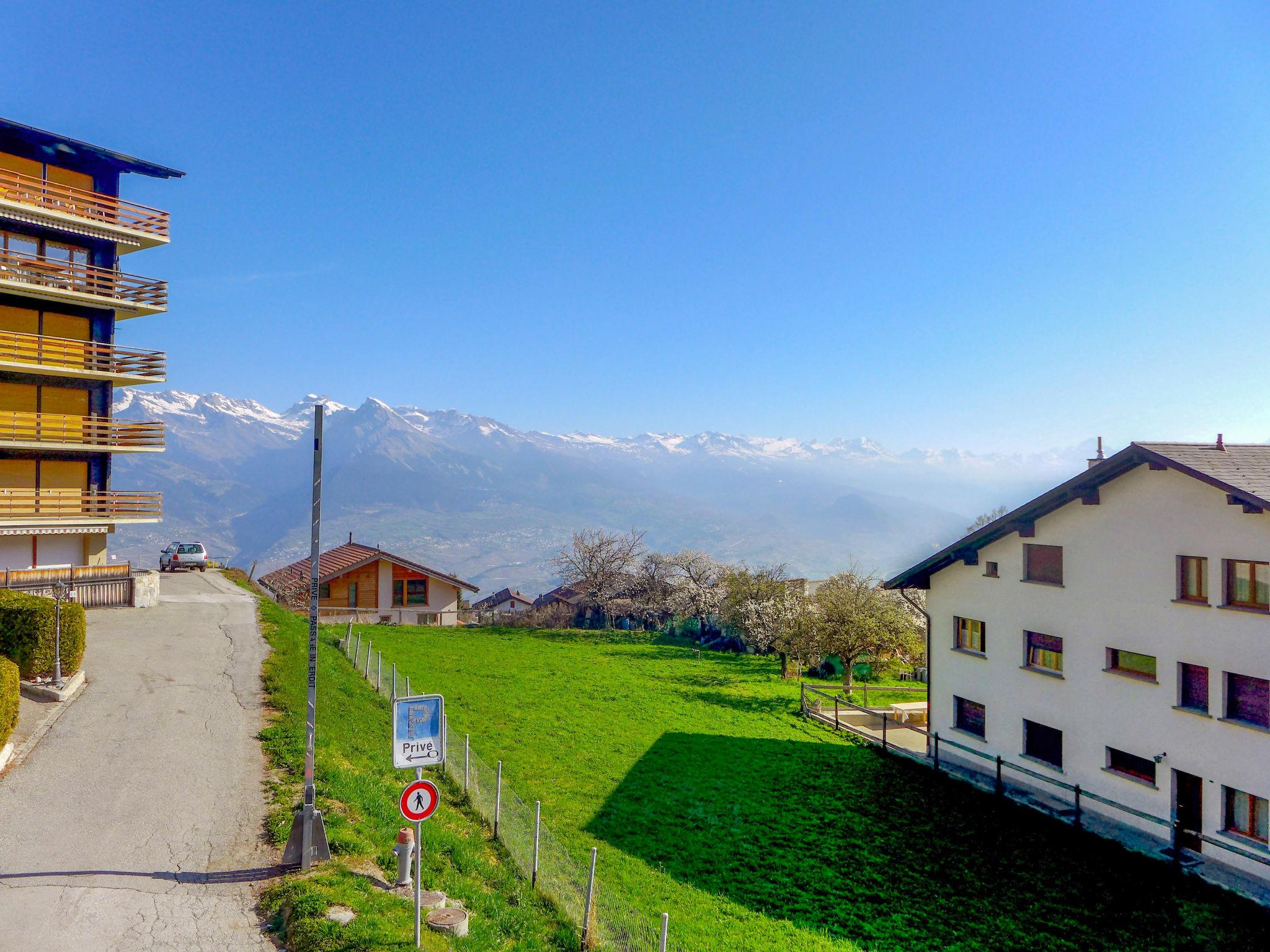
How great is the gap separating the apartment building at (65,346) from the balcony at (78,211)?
54mm

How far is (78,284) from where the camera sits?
112 ft

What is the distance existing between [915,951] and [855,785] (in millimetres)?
8581

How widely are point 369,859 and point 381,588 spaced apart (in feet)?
145

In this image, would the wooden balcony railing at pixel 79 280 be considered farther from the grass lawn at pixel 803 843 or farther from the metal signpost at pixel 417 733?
the metal signpost at pixel 417 733

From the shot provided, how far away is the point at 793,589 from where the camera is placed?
48.6 meters

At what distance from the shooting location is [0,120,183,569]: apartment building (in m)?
32.2

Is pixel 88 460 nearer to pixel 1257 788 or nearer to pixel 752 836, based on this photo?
pixel 752 836

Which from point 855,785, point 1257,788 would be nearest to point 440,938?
point 855,785

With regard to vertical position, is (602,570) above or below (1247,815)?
above

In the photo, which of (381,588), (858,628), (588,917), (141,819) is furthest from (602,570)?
(588,917)

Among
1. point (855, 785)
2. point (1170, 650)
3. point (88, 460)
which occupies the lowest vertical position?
point (855, 785)

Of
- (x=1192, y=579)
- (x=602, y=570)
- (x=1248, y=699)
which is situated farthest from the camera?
(x=602, y=570)

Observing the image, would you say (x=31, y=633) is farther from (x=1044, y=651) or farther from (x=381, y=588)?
(x=381, y=588)

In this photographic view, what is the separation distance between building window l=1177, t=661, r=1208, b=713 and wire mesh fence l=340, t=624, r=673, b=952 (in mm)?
13887
